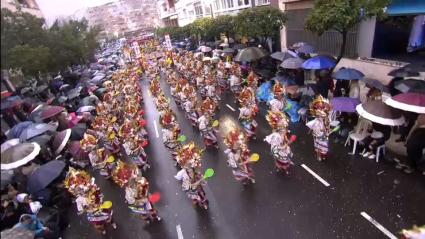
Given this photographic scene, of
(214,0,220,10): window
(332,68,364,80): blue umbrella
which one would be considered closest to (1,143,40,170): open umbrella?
(332,68,364,80): blue umbrella

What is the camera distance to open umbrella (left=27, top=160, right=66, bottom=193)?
24.0ft

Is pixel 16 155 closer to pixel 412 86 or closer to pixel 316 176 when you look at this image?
pixel 316 176

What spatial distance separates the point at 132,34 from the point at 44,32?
209 feet

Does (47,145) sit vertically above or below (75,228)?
above

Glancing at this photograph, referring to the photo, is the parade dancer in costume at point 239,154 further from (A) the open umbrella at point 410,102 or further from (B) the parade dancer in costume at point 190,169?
(A) the open umbrella at point 410,102

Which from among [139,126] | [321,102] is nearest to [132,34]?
[139,126]

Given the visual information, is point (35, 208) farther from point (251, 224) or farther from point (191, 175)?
point (251, 224)

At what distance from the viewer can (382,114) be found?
22.7 feet

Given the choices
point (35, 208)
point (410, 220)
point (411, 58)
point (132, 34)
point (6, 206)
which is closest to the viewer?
point (410, 220)

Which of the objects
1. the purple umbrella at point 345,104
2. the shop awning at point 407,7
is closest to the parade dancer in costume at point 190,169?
the purple umbrella at point 345,104

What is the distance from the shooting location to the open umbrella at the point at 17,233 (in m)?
5.49

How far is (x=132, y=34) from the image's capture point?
241 feet

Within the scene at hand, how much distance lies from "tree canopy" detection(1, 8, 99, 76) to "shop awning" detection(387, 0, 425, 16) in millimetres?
12895

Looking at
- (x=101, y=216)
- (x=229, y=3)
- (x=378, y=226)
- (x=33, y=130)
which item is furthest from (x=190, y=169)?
(x=229, y=3)
